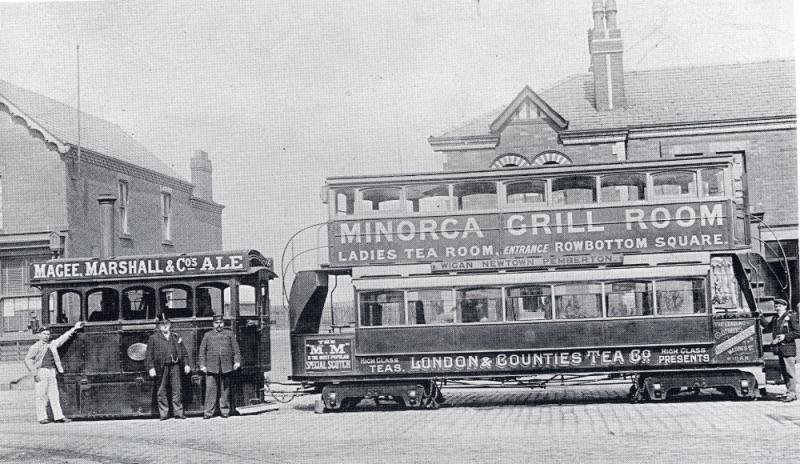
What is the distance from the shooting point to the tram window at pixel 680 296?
13445mm

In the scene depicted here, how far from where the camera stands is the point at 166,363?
44.5 feet

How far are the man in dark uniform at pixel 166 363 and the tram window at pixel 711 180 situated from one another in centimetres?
837


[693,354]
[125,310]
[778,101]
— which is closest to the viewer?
[693,354]

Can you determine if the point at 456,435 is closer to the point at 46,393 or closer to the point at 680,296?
the point at 680,296

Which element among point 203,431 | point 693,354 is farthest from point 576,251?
point 203,431

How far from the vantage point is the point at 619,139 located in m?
21.0

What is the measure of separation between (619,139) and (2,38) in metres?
13.2

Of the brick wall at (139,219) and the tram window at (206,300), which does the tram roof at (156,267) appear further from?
the brick wall at (139,219)

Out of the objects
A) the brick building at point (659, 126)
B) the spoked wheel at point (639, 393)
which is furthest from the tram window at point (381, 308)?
the brick building at point (659, 126)

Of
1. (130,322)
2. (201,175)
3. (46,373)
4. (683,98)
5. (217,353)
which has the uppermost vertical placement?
(683,98)

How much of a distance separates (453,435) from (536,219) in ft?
14.8

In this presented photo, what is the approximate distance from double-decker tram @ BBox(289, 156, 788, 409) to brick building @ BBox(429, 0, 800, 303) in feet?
21.3

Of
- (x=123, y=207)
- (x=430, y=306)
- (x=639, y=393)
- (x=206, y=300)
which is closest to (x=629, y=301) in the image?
(x=639, y=393)

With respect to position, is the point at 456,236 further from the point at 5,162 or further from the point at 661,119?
the point at 5,162
